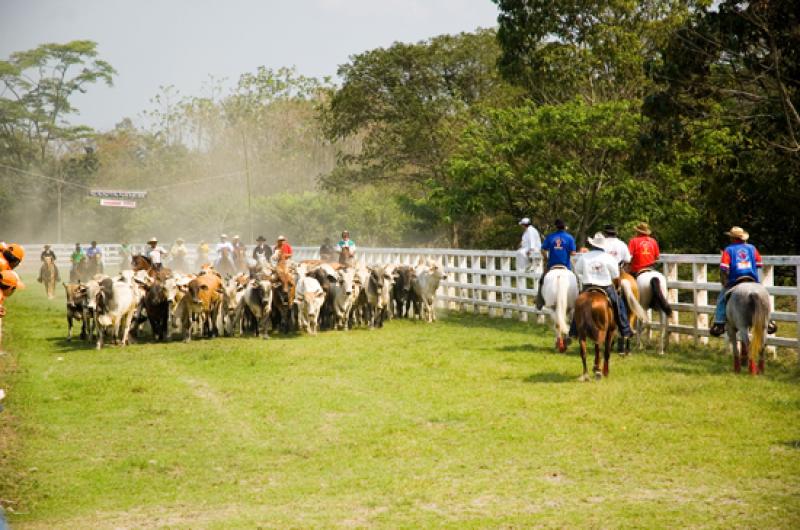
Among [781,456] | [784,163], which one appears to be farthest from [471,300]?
[781,456]

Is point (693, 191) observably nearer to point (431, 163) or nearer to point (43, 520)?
point (431, 163)

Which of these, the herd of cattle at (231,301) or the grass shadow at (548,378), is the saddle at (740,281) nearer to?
the grass shadow at (548,378)

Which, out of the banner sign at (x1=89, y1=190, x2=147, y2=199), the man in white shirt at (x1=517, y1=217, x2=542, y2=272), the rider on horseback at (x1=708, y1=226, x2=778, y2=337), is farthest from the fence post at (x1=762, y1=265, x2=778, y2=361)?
the banner sign at (x1=89, y1=190, x2=147, y2=199)

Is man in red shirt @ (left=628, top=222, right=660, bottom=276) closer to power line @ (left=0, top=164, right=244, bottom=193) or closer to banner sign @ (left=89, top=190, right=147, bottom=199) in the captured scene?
banner sign @ (left=89, top=190, right=147, bottom=199)

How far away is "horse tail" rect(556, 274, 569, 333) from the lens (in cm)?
1576

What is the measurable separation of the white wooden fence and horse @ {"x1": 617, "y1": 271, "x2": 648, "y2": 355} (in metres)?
1.05

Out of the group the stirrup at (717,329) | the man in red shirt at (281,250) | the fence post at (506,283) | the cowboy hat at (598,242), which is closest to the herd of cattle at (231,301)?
the fence post at (506,283)

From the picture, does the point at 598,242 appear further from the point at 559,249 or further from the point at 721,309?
the point at 559,249

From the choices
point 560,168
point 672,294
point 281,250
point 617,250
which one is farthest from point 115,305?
point 560,168

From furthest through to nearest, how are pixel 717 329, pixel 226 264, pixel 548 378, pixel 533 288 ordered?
1. pixel 226 264
2. pixel 533 288
3. pixel 717 329
4. pixel 548 378

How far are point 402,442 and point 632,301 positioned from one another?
5.87 m

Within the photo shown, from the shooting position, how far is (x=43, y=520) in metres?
7.74

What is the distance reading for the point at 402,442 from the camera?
997 cm

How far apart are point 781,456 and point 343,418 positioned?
491 cm
